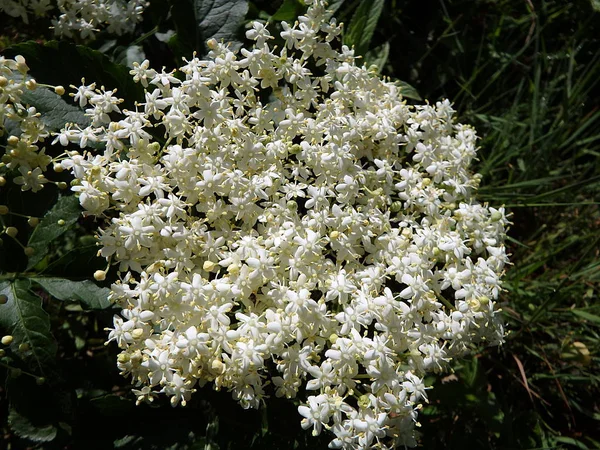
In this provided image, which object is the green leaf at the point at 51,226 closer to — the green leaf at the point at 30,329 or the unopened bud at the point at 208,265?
the green leaf at the point at 30,329

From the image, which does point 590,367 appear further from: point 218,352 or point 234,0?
point 234,0

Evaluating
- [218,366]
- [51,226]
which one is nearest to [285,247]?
[218,366]

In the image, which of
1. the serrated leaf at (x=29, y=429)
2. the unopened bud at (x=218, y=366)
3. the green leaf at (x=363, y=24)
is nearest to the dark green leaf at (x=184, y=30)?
the green leaf at (x=363, y=24)

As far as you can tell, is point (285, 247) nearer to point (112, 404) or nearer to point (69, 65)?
point (112, 404)

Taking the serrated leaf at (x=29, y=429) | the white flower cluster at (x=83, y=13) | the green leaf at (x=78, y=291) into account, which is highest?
the white flower cluster at (x=83, y=13)

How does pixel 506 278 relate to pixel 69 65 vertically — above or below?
below

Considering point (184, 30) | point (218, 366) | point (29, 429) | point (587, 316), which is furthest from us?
point (587, 316)
